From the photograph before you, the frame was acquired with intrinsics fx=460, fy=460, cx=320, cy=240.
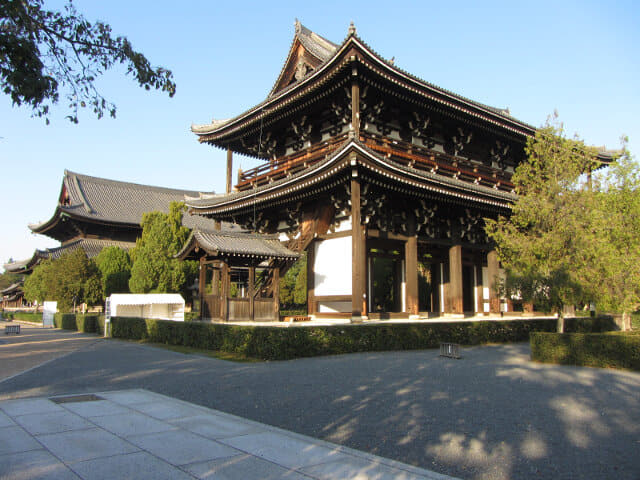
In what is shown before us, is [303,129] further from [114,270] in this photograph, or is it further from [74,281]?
[74,281]

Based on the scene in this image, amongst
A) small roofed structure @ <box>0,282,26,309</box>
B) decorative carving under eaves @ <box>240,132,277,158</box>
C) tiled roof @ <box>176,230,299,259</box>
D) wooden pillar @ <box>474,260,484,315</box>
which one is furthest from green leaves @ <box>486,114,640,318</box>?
small roofed structure @ <box>0,282,26,309</box>

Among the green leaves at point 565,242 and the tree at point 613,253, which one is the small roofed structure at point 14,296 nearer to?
the green leaves at point 565,242

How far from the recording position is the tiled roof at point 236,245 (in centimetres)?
2023

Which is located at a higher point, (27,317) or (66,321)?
(66,321)

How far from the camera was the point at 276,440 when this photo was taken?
609cm

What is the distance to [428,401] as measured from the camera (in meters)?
8.59

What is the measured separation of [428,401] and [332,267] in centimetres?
1423

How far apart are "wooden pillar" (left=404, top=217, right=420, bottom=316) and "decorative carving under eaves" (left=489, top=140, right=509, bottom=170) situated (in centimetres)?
932

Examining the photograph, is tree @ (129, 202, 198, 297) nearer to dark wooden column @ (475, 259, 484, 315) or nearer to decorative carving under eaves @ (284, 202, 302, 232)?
decorative carving under eaves @ (284, 202, 302, 232)

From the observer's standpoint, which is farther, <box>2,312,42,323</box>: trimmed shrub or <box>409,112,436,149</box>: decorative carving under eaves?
<box>2,312,42,323</box>: trimmed shrub

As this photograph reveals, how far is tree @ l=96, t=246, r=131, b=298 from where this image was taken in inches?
1431

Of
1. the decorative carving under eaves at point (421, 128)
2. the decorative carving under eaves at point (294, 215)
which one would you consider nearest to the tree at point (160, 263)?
the decorative carving under eaves at point (294, 215)

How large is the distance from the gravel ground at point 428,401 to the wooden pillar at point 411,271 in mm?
7733

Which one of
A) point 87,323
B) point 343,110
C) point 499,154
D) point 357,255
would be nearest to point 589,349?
point 357,255
